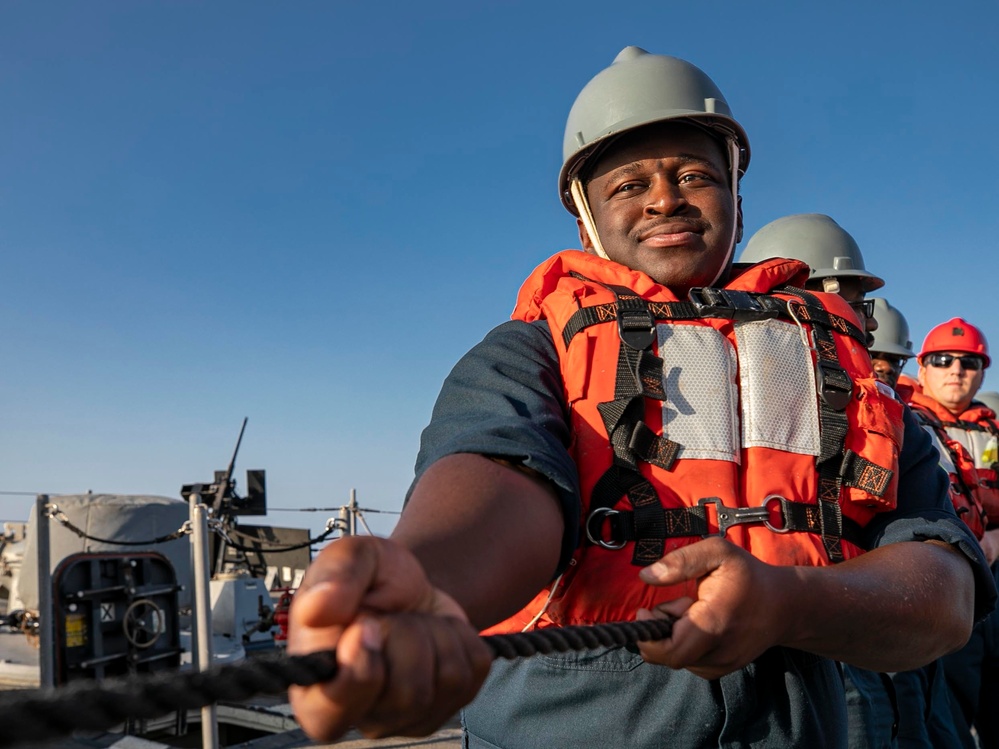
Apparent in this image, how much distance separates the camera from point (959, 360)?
6719 millimetres

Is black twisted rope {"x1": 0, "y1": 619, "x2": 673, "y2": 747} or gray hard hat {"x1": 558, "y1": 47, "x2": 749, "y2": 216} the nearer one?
black twisted rope {"x1": 0, "y1": 619, "x2": 673, "y2": 747}

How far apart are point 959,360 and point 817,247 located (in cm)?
226

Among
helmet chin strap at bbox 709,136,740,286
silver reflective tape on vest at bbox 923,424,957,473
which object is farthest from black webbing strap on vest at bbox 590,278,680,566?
silver reflective tape on vest at bbox 923,424,957,473

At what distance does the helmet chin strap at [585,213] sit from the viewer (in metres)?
2.24

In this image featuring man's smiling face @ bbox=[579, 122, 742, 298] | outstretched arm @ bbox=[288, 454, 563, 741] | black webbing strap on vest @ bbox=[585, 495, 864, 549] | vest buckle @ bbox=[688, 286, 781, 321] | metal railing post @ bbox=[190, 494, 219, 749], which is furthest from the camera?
metal railing post @ bbox=[190, 494, 219, 749]

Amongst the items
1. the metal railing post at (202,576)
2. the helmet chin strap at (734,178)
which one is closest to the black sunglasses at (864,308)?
the helmet chin strap at (734,178)

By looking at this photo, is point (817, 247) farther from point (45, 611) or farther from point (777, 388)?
point (45, 611)

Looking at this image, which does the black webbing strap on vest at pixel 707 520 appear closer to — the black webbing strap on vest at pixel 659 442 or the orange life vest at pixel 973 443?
the black webbing strap on vest at pixel 659 442

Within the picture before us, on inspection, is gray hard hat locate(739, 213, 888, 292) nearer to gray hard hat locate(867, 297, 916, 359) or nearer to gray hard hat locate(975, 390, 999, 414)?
gray hard hat locate(867, 297, 916, 359)

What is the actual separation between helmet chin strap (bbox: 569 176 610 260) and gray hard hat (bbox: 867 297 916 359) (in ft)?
15.7

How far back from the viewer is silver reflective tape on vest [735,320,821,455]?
1.80 m

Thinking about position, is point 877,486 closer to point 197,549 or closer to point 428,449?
point 428,449

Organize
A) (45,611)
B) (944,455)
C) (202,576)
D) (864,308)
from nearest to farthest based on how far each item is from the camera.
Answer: (864,308)
(944,455)
(202,576)
(45,611)

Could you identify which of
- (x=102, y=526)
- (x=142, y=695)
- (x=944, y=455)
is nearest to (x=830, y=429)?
(x=142, y=695)
